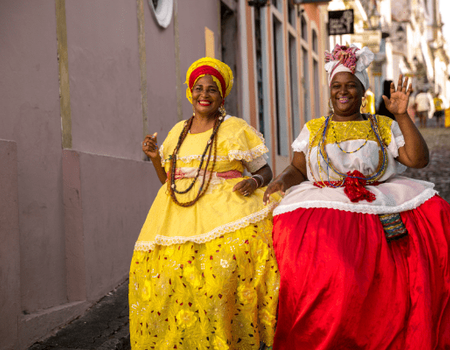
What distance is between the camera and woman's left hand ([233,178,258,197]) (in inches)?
127

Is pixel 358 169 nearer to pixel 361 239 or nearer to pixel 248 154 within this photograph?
pixel 361 239

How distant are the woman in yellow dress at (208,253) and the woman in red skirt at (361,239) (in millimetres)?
141

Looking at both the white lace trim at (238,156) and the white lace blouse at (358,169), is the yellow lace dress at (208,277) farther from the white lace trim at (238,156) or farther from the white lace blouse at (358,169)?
the white lace blouse at (358,169)

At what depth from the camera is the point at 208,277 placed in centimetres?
308

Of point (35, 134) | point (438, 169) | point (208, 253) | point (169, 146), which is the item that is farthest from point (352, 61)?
point (438, 169)

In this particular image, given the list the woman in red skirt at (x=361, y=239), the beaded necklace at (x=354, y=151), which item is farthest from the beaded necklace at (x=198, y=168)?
the beaded necklace at (x=354, y=151)

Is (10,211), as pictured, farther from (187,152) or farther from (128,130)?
(128,130)

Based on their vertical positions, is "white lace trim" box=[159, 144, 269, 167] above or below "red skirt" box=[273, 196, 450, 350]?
above

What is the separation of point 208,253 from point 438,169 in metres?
11.3

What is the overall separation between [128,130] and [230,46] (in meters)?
4.29

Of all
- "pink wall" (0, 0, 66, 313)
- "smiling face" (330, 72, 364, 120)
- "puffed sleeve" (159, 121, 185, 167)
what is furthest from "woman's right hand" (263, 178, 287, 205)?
"pink wall" (0, 0, 66, 313)

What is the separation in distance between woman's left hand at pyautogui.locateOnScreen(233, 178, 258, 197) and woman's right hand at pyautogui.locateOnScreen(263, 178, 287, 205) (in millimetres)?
97

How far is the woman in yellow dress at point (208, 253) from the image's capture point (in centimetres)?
308

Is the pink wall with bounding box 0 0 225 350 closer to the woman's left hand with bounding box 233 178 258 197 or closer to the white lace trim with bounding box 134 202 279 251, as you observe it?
the white lace trim with bounding box 134 202 279 251
